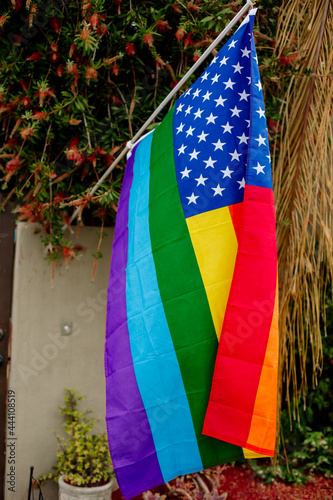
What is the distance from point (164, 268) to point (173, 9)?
6.65 feet

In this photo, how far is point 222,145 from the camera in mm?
2113

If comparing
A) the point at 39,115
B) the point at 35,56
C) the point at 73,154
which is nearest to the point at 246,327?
the point at 73,154

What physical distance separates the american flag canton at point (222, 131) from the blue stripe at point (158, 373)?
0.36 meters

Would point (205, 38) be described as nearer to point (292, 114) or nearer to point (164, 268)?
point (292, 114)

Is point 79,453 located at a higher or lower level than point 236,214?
lower

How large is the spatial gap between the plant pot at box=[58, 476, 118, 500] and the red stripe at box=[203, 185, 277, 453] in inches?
74.7

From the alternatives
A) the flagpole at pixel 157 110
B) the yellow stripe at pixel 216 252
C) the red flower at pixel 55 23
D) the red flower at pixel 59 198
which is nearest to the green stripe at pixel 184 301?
the yellow stripe at pixel 216 252

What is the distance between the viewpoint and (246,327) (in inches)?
71.3

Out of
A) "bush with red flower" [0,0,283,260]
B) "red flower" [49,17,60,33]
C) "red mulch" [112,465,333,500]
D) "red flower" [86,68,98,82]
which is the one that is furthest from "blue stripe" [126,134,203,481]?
"red mulch" [112,465,333,500]

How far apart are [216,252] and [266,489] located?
3.13 metres

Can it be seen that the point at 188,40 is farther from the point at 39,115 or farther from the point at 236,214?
the point at 236,214

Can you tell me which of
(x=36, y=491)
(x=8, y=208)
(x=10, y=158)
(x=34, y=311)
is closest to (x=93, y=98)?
(x=10, y=158)

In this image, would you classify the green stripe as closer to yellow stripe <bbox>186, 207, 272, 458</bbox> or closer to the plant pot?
yellow stripe <bbox>186, 207, 272, 458</bbox>

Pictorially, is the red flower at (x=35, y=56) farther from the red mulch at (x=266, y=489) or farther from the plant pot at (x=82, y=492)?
the red mulch at (x=266, y=489)
